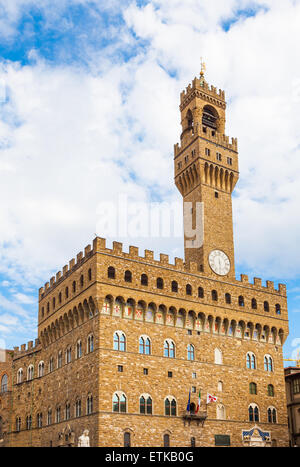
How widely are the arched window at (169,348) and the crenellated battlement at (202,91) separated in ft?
101

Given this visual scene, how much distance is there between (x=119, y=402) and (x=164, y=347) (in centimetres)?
716

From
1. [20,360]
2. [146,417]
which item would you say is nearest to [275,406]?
[146,417]

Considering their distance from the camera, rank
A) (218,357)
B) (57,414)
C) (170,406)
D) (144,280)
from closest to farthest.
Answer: (170,406), (144,280), (57,414), (218,357)

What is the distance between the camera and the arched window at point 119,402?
48656 millimetres

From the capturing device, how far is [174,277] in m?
55.9

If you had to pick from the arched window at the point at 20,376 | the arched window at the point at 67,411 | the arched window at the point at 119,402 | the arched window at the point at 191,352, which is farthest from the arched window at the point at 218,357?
the arched window at the point at 20,376

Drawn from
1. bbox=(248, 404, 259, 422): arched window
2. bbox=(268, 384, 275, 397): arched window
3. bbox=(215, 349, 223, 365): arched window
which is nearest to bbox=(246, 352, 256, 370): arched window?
bbox=(268, 384, 275, 397): arched window

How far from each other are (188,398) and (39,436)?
17.6 m

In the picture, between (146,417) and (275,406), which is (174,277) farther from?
(275,406)

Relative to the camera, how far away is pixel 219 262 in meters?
61.1

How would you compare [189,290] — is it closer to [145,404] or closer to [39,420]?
[145,404]

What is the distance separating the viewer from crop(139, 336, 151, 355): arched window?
5204 centimetres

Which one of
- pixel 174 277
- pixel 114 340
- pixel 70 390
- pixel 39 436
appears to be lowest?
pixel 39 436

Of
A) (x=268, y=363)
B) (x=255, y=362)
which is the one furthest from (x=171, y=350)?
(x=268, y=363)
